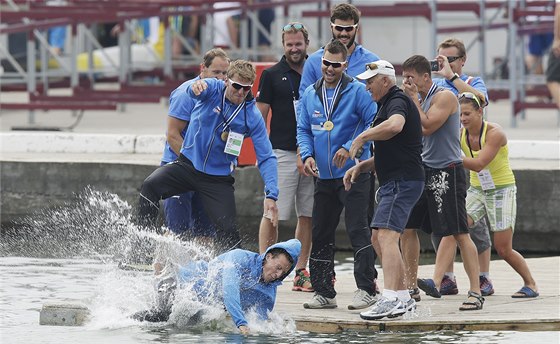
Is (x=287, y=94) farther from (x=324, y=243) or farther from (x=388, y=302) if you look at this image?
(x=388, y=302)

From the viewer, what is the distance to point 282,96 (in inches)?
466

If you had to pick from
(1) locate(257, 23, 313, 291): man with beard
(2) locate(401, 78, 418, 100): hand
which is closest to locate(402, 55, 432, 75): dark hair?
(2) locate(401, 78, 418, 100): hand

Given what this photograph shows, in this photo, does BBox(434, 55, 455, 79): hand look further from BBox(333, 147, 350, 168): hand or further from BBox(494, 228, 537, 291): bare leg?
BBox(494, 228, 537, 291): bare leg

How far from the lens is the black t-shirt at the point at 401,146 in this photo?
1035cm

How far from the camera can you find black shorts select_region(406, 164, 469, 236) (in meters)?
10.9

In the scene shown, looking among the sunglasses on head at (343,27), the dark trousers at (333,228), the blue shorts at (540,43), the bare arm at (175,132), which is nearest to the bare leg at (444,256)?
the dark trousers at (333,228)

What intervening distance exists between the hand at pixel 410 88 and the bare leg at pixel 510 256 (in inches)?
54.7

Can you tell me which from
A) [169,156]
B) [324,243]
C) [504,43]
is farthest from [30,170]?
[504,43]

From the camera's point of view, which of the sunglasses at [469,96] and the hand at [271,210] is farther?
the sunglasses at [469,96]

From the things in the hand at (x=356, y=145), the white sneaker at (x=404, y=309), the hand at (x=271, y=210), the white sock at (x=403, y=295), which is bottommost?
the white sneaker at (x=404, y=309)

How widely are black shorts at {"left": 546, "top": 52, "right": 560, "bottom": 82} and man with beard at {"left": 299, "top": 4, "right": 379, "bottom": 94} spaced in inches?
292

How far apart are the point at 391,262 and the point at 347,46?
1.91 m

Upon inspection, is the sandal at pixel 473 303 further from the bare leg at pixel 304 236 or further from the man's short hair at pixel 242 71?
the man's short hair at pixel 242 71

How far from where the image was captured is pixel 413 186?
1041 centimetres
